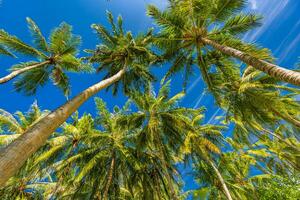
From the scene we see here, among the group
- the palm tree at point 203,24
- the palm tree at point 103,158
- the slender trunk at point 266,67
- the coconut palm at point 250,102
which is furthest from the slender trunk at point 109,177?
the slender trunk at point 266,67

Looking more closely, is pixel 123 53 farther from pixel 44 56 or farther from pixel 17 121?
pixel 17 121

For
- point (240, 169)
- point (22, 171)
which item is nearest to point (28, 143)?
point (22, 171)

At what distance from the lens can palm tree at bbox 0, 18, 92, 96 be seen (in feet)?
25.6

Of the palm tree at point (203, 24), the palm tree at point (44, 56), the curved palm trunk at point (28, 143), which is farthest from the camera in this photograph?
the palm tree at point (44, 56)

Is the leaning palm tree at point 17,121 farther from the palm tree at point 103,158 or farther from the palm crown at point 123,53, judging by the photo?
the palm crown at point 123,53

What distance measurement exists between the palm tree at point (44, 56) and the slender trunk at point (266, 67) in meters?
4.61

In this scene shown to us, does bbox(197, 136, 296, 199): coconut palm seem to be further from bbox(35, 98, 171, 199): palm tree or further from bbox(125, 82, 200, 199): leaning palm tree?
bbox(35, 98, 171, 199): palm tree

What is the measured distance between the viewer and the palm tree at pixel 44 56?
7.81m

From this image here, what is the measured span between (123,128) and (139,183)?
282 centimetres

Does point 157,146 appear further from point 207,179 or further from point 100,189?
point 207,179

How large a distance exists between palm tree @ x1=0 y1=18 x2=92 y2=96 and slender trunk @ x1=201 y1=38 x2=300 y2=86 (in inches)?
182

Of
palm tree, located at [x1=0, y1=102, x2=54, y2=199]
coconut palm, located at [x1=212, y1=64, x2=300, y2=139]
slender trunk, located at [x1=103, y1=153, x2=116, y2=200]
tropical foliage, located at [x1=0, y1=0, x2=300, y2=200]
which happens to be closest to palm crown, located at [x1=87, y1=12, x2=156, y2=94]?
tropical foliage, located at [x1=0, y1=0, x2=300, y2=200]

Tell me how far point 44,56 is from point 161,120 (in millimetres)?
6018

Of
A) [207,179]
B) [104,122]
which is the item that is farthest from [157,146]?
A: [207,179]
